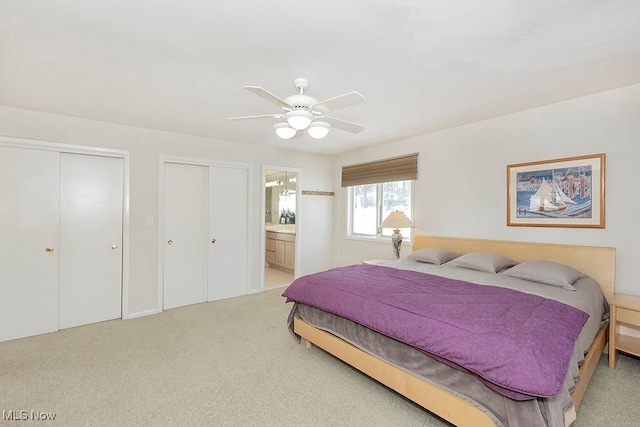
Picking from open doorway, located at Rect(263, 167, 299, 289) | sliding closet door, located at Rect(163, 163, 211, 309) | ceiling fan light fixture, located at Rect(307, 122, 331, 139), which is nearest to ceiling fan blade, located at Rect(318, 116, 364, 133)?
ceiling fan light fixture, located at Rect(307, 122, 331, 139)

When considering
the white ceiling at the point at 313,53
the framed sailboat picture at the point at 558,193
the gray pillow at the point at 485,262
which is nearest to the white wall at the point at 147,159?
the white ceiling at the point at 313,53

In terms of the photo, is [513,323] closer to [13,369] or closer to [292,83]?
[292,83]

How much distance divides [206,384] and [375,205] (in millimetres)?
3635

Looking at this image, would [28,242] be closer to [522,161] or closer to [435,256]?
[435,256]

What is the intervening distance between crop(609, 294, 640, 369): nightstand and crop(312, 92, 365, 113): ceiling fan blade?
103 inches

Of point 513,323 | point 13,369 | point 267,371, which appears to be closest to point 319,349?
point 267,371

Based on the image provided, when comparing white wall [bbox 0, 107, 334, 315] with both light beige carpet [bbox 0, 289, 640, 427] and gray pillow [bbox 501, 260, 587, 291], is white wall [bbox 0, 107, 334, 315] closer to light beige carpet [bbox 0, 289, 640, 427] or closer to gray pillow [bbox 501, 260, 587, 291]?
light beige carpet [bbox 0, 289, 640, 427]

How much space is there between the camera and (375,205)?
510cm

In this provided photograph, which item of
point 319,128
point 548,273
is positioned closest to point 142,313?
point 319,128

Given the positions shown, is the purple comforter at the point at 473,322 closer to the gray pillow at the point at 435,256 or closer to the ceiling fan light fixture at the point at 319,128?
the gray pillow at the point at 435,256

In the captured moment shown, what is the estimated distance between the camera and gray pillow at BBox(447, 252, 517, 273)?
3.06 metres

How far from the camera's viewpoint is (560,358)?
59.2 inches

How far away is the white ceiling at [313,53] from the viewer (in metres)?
1.66

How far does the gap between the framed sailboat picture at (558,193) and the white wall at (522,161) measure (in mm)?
65
